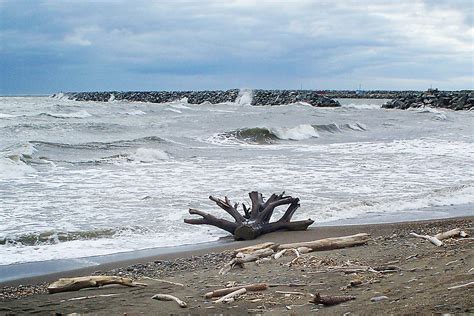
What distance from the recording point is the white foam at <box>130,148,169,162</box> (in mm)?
19094

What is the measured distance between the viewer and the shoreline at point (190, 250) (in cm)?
680

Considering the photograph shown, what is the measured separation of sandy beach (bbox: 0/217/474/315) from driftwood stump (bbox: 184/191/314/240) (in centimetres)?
102

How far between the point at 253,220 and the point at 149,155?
11342 millimetres

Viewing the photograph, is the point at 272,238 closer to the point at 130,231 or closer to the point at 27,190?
the point at 130,231

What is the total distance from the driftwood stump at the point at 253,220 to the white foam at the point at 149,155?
34.2 feet

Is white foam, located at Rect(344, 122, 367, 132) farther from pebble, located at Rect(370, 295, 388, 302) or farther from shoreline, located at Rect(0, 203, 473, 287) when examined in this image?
pebble, located at Rect(370, 295, 388, 302)

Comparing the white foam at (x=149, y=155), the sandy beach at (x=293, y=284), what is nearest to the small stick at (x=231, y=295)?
the sandy beach at (x=293, y=284)

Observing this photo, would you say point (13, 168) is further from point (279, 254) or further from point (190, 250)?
point (279, 254)

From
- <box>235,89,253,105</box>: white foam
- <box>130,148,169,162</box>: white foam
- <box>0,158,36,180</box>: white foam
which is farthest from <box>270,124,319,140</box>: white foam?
<box>235,89,253,105</box>: white foam

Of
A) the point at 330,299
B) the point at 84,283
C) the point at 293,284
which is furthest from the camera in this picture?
the point at 84,283

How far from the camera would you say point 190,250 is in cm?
791

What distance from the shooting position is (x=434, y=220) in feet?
31.4

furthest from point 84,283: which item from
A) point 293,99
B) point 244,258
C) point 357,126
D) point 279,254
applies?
point 293,99

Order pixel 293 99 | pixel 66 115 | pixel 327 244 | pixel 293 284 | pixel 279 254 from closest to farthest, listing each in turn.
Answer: pixel 293 284 → pixel 279 254 → pixel 327 244 → pixel 66 115 → pixel 293 99
